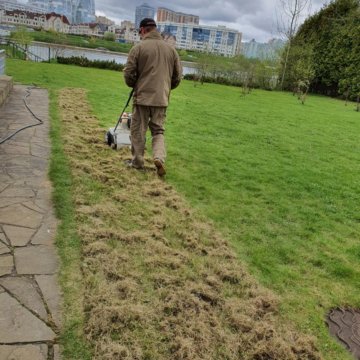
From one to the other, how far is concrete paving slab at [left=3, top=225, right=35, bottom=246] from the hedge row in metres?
20.4

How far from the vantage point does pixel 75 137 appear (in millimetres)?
5910

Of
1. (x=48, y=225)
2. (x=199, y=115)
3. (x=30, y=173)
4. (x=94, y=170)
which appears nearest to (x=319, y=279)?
(x=48, y=225)

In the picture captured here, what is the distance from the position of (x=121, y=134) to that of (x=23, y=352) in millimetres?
4132

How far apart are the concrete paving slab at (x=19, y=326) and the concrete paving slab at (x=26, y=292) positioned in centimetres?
4

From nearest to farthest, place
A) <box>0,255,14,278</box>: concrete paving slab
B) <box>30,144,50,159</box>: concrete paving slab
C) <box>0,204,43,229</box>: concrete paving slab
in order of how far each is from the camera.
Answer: <box>0,255,14,278</box>: concrete paving slab → <box>0,204,43,229</box>: concrete paving slab → <box>30,144,50,159</box>: concrete paving slab

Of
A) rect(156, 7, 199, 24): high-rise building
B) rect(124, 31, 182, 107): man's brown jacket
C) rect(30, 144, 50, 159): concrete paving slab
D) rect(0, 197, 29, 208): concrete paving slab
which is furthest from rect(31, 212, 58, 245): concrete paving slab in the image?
rect(156, 7, 199, 24): high-rise building

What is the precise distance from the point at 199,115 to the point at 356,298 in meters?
7.61

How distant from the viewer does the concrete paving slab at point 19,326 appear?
1.92m

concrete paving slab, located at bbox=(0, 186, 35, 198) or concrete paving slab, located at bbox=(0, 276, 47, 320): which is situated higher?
concrete paving slab, located at bbox=(0, 186, 35, 198)

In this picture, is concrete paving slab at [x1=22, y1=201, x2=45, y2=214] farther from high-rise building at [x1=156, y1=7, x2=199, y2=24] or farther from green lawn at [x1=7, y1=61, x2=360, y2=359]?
high-rise building at [x1=156, y1=7, x2=199, y2=24]

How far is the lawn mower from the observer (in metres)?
5.60

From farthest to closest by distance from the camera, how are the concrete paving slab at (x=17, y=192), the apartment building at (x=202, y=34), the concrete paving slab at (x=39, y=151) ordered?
the apartment building at (x=202, y=34) → the concrete paving slab at (x=39, y=151) → the concrete paving slab at (x=17, y=192)

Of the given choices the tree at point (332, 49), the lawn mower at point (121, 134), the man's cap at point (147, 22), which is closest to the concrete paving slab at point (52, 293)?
the man's cap at point (147, 22)

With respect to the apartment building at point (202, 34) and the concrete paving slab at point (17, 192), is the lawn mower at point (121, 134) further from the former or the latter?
the apartment building at point (202, 34)
